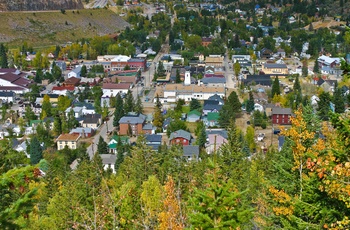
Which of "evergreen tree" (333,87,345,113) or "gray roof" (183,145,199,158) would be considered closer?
"gray roof" (183,145,199,158)

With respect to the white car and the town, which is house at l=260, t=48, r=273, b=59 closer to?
the town

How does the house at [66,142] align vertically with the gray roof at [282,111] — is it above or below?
below

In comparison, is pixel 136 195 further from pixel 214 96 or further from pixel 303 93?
pixel 303 93

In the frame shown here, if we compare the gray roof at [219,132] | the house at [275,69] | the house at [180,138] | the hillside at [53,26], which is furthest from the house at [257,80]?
the hillside at [53,26]

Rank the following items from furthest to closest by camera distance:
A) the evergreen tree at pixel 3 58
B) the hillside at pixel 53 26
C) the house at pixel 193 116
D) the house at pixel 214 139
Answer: the hillside at pixel 53 26 → the evergreen tree at pixel 3 58 → the house at pixel 193 116 → the house at pixel 214 139

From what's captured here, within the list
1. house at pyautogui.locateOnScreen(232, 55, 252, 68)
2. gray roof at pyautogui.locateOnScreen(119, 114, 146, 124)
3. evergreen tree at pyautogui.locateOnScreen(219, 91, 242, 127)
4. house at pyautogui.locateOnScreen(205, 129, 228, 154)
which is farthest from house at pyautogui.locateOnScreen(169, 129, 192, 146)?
house at pyautogui.locateOnScreen(232, 55, 252, 68)

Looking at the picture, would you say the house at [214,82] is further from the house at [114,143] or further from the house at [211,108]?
the house at [114,143]
